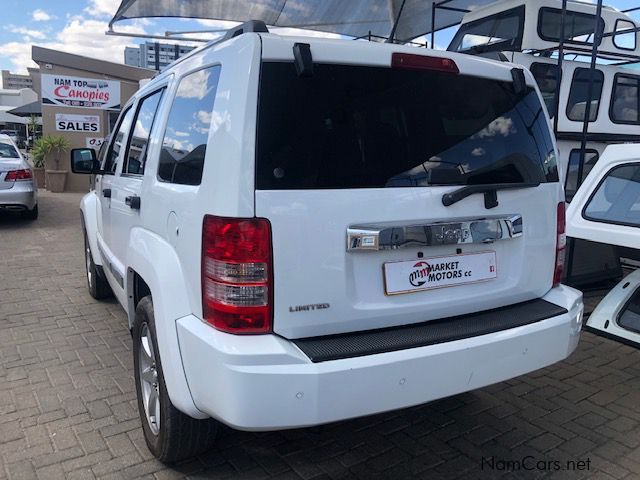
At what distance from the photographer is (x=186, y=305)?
222 centimetres

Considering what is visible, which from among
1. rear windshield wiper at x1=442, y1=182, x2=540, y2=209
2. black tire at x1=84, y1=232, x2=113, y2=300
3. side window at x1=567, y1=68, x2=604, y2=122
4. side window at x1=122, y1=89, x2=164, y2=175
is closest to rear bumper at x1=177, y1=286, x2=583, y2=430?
rear windshield wiper at x1=442, y1=182, x2=540, y2=209

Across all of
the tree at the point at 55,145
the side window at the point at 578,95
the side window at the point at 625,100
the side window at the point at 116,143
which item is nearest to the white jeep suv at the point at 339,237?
the side window at the point at 116,143

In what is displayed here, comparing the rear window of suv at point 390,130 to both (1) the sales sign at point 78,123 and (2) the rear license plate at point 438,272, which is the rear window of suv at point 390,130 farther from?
(1) the sales sign at point 78,123

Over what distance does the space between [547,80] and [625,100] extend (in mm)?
1676

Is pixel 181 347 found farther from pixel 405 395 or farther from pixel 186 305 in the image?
pixel 405 395

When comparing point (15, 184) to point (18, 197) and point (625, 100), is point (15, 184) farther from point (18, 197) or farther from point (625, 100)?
point (625, 100)

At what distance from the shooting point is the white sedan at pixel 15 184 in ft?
30.6

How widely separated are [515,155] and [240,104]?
140cm

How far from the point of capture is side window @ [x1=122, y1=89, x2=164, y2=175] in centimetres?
314

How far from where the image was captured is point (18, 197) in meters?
9.45

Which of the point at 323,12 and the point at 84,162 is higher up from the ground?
the point at 323,12

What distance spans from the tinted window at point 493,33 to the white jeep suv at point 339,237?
5.58 metres

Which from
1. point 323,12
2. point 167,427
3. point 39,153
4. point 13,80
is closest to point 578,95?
point 323,12

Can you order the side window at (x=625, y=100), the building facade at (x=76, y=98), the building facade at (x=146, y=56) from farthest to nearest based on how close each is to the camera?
the building facade at (x=146, y=56), the building facade at (x=76, y=98), the side window at (x=625, y=100)
